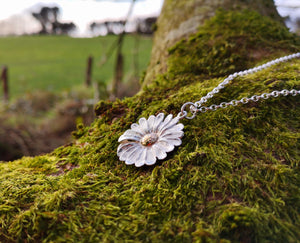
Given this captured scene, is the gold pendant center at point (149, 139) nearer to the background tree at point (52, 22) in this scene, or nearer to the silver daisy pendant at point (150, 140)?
the silver daisy pendant at point (150, 140)

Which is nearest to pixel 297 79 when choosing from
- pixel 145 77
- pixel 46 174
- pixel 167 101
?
pixel 167 101

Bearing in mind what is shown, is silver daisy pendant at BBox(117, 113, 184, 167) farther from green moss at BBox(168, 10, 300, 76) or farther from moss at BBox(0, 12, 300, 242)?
green moss at BBox(168, 10, 300, 76)

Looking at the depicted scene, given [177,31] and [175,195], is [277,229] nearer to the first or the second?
[175,195]

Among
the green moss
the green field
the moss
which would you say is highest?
the green moss

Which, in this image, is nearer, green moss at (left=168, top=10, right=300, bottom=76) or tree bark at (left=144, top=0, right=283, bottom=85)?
green moss at (left=168, top=10, right=300, bottom=76)

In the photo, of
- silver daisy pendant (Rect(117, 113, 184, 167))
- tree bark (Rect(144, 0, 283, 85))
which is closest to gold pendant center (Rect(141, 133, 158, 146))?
silver daisy pendant (Rect(117, 113, 184, 167))

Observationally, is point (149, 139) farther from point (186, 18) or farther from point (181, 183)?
point (186, 18)
